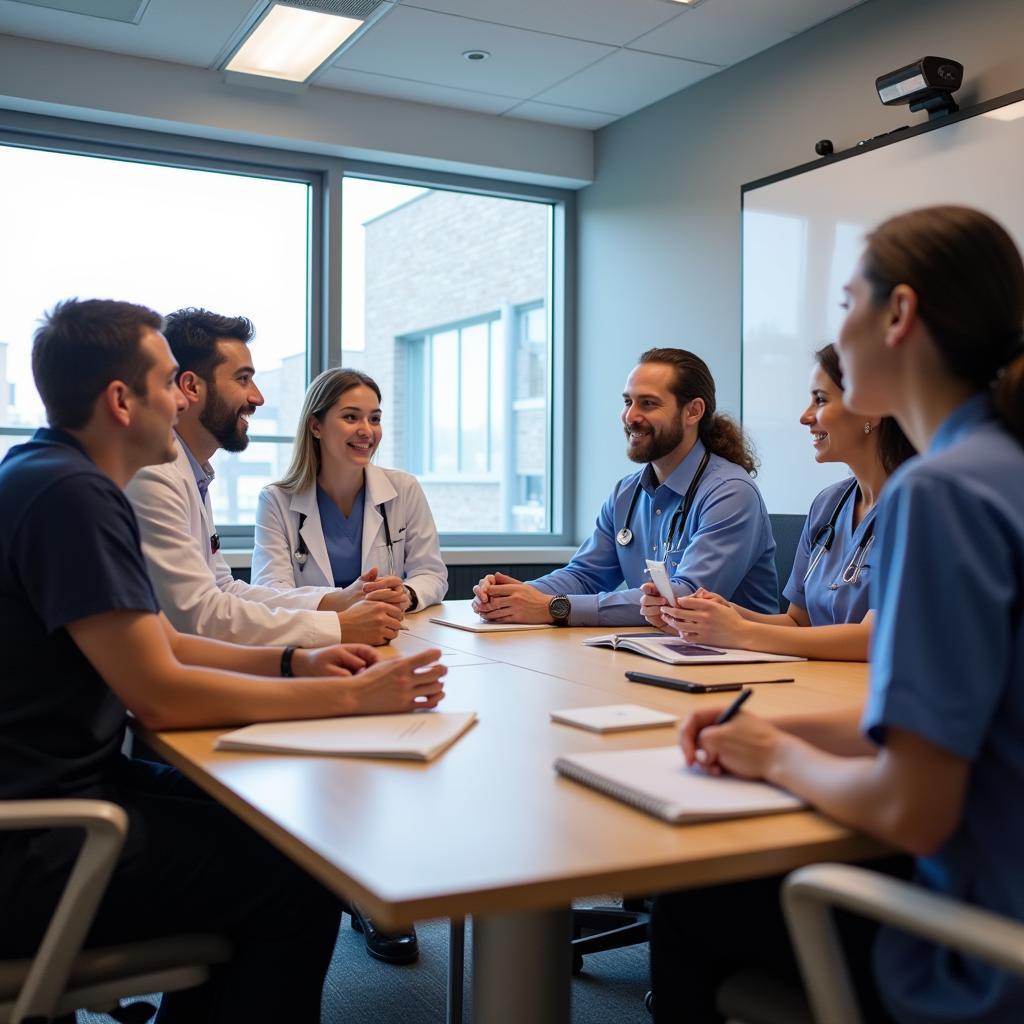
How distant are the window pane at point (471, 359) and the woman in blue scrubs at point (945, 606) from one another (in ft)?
14.5

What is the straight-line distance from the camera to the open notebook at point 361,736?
4.64 feet

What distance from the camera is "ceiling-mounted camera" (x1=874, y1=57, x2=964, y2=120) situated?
3482mm

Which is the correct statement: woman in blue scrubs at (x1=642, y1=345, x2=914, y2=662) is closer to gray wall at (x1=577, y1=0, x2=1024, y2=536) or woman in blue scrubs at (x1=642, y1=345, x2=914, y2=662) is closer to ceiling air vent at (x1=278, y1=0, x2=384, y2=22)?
gray wall at (x1=577, y1=0, x2=1024, y2=536)

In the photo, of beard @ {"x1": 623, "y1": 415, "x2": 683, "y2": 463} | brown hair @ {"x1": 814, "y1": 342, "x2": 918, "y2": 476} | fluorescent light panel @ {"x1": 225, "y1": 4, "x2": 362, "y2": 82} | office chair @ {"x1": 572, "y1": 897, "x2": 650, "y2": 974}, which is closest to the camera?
brown hair @ {"x1": 814, "y1": 342, "x2": 918, "y2": 476}

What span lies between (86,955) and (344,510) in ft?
6.97

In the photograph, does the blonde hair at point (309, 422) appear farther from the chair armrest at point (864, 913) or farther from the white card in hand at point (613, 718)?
the chair armrest at point (864, 913)

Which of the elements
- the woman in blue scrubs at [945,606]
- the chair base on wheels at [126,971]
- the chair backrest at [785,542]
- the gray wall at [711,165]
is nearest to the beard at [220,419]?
the chair base on wheels at [126,971]

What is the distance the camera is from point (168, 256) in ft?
15.9

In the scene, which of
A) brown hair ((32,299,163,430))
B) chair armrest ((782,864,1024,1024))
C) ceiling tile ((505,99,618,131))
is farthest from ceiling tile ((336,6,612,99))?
chair armrest ((782,864,1024,1024))

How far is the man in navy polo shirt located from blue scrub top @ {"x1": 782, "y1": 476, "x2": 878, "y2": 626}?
1.28 metres

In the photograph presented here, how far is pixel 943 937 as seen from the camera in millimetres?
894

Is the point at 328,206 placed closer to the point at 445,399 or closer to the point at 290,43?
the point at 290,43

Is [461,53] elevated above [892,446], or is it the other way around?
[461,53]

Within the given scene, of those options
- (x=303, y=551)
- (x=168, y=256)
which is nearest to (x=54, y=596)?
(x=303, y=551)
